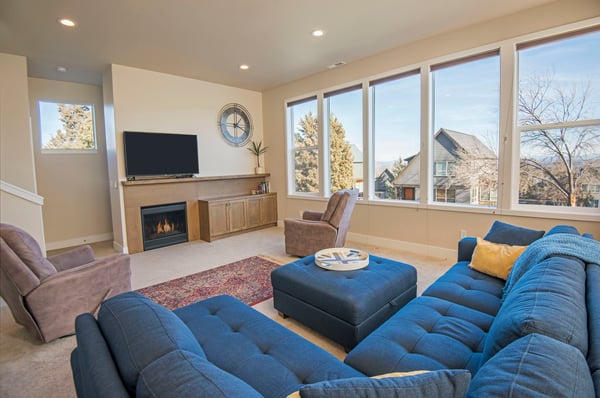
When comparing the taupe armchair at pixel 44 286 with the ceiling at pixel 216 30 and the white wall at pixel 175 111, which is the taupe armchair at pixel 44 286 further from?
the white wall at pixel 175 111

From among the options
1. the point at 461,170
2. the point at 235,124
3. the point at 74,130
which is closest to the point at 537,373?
the point at 461,170

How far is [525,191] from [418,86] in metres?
1.93

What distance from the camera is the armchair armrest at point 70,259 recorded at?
2.75 meters

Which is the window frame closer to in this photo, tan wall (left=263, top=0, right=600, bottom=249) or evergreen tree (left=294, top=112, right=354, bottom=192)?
tan wall (left=263, top=0, right=600, bottom=249)

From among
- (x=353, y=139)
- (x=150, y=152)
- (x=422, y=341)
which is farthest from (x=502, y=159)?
(x=150, y=152)

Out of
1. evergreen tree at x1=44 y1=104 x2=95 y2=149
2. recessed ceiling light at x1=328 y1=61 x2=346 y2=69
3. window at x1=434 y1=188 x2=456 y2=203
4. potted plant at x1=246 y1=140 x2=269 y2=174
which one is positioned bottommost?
window at x1=434 y1=188 x2=456 y2=203

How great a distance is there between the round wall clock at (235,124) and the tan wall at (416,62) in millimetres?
612

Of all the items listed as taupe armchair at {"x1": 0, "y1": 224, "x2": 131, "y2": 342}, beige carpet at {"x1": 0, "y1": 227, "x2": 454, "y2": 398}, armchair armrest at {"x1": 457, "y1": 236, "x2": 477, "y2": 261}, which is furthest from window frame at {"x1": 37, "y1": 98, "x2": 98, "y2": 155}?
armchair armrest at {"x1": 457, "y1": 236, "x2": 477, "y2": 261}

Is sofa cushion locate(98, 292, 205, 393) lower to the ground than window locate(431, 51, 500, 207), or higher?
lower

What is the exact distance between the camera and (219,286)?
11.1 feet

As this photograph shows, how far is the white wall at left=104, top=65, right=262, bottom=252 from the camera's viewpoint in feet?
15.5

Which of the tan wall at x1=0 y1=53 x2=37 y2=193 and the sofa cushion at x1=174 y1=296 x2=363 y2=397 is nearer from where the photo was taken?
the sofa cushion at x1=174 y1=296 x2=363 y2=397

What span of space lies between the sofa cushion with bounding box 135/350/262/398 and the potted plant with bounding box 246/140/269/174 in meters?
5.91

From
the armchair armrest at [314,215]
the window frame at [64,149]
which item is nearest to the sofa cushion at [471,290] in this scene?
the armchair armrest at [314,215]
